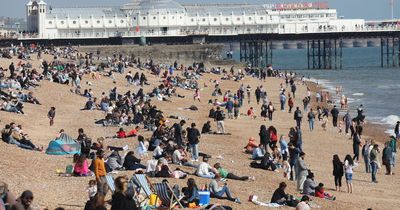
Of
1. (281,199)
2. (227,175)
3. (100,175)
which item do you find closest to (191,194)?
(100,175)

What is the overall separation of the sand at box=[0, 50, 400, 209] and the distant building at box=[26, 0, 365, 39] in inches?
2035

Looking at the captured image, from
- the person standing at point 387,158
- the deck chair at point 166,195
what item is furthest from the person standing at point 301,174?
the person standing at point 387,158

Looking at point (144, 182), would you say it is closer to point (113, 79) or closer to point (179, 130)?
point (179, 130)

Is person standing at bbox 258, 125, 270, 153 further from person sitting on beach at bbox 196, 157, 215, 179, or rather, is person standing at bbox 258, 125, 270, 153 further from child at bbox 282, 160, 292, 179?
person sitting on beach at bbox 196, 157, 215, 179

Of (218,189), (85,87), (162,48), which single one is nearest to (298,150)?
(218,189)

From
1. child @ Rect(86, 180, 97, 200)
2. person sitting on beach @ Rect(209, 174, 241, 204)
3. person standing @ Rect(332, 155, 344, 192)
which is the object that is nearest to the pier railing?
person standing @ Rect(332, 155, 344, 192)

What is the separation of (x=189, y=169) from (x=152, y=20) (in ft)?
244

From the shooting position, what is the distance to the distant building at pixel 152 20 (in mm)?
92188

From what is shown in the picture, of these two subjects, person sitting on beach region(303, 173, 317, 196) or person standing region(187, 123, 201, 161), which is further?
person standing region(187, 123, 201, 161)

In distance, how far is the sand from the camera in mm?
16938

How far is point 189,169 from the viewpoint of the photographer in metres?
19.7

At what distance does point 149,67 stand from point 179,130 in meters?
39.9

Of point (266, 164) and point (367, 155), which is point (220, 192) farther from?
point (367, 155)

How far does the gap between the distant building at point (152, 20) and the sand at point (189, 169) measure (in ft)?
170
